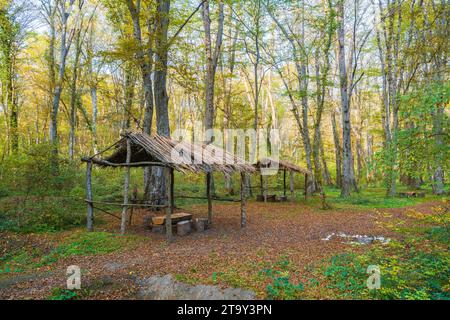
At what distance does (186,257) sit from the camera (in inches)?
237

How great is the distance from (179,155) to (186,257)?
285cm

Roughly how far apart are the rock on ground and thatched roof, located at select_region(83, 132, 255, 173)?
3.08 m

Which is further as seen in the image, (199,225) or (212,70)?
(212,70)

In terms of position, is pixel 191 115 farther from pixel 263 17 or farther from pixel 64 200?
pixel 64 200

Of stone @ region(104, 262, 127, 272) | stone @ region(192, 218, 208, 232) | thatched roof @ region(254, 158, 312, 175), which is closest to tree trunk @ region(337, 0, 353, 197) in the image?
A: thatched roof @ region(254, 158, 312, 175)

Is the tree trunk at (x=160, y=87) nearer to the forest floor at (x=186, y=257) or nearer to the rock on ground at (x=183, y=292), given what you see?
the forest floor at (x=186, y=257)

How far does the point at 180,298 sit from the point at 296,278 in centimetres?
203

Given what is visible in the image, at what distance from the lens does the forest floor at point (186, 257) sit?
4.57 m

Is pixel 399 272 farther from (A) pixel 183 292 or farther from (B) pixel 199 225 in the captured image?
(B) pixel 199 225

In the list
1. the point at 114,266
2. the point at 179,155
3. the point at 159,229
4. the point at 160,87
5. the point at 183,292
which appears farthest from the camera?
the point at 160,87

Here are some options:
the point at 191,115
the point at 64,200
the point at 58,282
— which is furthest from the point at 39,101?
the point at 58,282

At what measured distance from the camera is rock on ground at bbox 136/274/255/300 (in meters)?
4.19

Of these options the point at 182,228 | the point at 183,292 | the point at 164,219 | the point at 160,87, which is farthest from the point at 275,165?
the point at 183,292

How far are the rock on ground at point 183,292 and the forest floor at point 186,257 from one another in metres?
0.14
